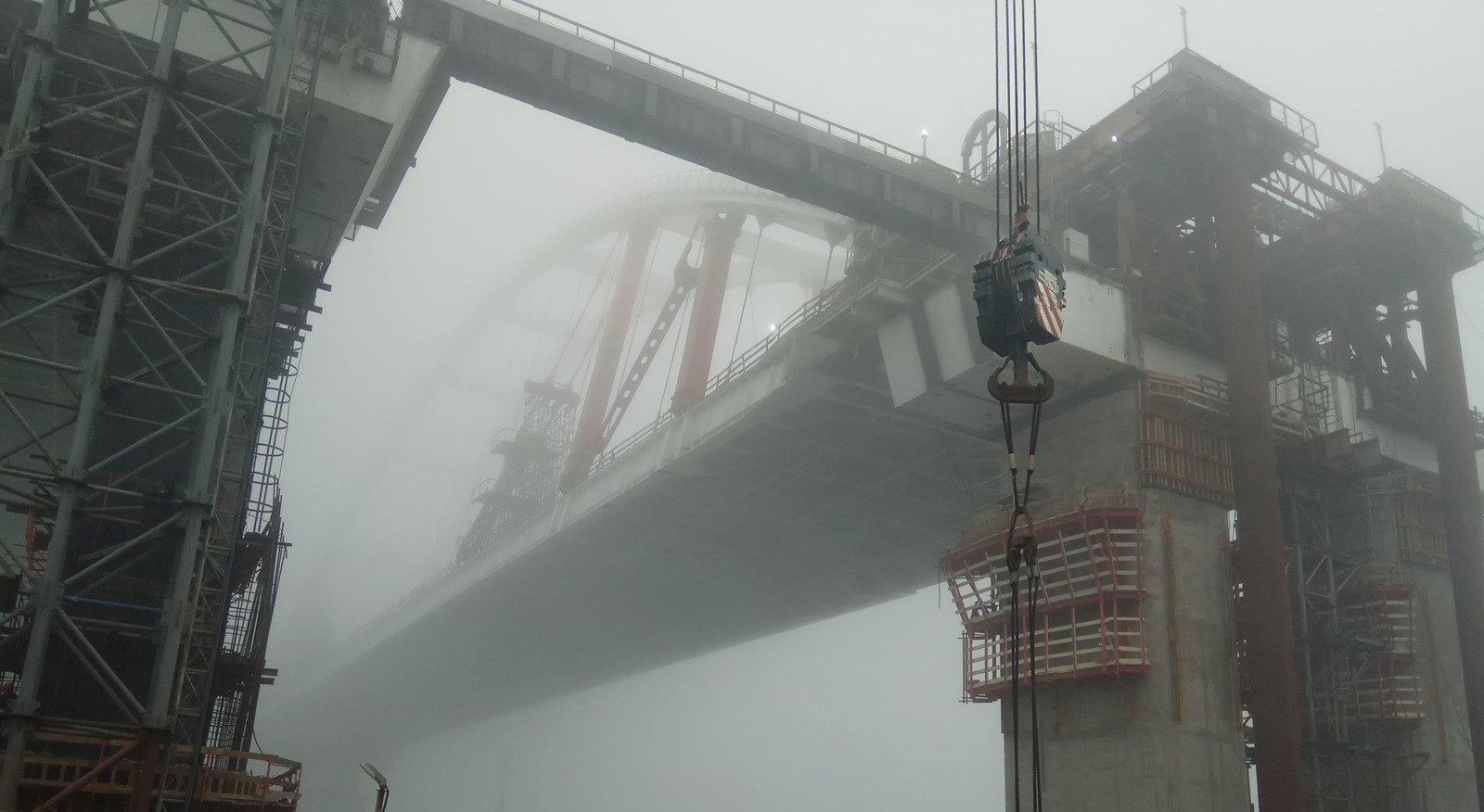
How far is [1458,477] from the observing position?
37031mm

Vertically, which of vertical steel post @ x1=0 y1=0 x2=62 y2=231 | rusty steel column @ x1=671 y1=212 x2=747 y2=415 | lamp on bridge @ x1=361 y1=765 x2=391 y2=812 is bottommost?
lamp on bridge @ x1=361 y1=765 x2=391 y2=812

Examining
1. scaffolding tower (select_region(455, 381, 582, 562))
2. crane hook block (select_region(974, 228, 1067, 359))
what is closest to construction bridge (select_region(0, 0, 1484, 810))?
crane hook block (select_region(974, 228, 1067, 359))

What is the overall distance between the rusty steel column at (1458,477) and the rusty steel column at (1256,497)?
6604 millimetres

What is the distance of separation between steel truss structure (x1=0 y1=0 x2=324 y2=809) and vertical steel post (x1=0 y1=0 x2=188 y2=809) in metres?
0.04

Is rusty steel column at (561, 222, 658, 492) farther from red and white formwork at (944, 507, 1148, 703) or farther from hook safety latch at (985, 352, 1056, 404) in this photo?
hook safety latch at (985, 352, 1056, 404)

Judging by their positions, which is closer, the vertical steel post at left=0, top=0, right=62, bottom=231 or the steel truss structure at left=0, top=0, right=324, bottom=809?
the steel truss structure at left=0, top=0, right=324, bottom=809

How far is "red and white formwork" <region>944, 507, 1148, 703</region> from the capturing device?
31.0 metres

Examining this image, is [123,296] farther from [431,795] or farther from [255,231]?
[431,795]

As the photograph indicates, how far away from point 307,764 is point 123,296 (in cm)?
12878

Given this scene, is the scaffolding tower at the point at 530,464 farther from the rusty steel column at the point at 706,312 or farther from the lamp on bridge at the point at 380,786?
the lamp on bridge at the point at 380,786

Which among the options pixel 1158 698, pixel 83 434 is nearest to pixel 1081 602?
pixel 1158 698

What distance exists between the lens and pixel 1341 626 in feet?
122

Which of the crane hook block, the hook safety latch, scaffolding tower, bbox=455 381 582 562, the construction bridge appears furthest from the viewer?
scaffolding tower, bbox=455 381 582 562

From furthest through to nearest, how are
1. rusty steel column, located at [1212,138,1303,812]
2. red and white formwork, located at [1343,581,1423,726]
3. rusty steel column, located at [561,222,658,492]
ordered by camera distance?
rusty steel column, located at [561,222,658,492]
red and white formwork, located at [1343,581,1423,726]
rusty steel column, located at [1212,138,1303,812]
